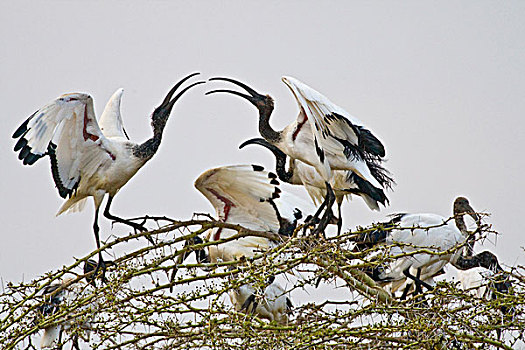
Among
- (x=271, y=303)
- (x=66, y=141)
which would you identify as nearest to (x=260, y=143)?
(x=271, y=303)

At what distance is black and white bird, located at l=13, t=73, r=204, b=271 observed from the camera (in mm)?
4773

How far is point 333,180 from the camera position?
632 cm

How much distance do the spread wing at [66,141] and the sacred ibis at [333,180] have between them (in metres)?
1.29

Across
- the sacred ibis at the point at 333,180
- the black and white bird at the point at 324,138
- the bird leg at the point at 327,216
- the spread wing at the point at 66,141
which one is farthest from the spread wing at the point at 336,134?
the spread wing at the point at 66,141

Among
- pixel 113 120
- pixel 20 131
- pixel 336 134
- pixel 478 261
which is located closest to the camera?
pixel 20 131

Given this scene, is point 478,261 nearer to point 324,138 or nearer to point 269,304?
point 269,304

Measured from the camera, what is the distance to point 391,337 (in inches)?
148

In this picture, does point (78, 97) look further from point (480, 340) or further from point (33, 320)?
point (480, 340)

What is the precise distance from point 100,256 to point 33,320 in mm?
834

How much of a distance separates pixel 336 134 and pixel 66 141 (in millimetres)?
1656

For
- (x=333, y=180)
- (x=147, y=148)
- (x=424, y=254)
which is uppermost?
(x=333, y=180)

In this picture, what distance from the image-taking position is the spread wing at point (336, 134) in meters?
4.91

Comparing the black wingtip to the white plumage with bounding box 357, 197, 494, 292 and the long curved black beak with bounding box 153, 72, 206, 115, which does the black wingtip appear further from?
the white plumage with bounding box 357, 197, 494, 292

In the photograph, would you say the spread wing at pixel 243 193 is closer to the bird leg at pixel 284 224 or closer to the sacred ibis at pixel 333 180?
the bird leg at pixel 284 224
